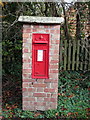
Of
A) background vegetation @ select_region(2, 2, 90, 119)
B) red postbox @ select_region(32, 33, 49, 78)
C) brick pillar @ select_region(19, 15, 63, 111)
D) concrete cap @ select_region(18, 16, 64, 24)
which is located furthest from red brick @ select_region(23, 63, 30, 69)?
background vegetation @ select_region(2, 2, 90, 119)

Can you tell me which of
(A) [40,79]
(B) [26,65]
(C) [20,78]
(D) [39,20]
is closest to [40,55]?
(B) [26,65]

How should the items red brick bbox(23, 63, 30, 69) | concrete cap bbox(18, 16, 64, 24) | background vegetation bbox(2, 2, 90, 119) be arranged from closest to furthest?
concrete cap bbox(18, 16, 64, 24), red brick bbox(23, 63, 30, 69), background vegetation bbox(2, 2, 90, 119)

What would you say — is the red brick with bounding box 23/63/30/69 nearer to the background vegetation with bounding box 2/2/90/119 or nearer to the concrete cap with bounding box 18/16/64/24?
the concrete cap with bounding box 18/16/64/24

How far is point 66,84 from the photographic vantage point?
432cm

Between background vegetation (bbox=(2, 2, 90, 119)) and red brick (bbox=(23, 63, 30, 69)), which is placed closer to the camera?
red brick (bbox=(23, 63, 30, 69))

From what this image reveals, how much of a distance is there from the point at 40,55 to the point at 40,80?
1.80 feet

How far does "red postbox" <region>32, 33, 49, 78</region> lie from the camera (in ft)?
8.86

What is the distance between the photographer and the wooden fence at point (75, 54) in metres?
4.70

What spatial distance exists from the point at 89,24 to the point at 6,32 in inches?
126

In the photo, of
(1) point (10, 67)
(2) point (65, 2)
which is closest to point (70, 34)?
(2) point (65, 2)

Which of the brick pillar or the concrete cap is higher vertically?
the concrete cap

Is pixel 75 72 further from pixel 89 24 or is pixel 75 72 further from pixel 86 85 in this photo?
pixel 89 24

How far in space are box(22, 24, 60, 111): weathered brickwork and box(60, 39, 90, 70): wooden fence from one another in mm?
1965

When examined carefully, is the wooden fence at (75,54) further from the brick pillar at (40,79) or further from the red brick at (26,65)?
the red brick at (26,65)
